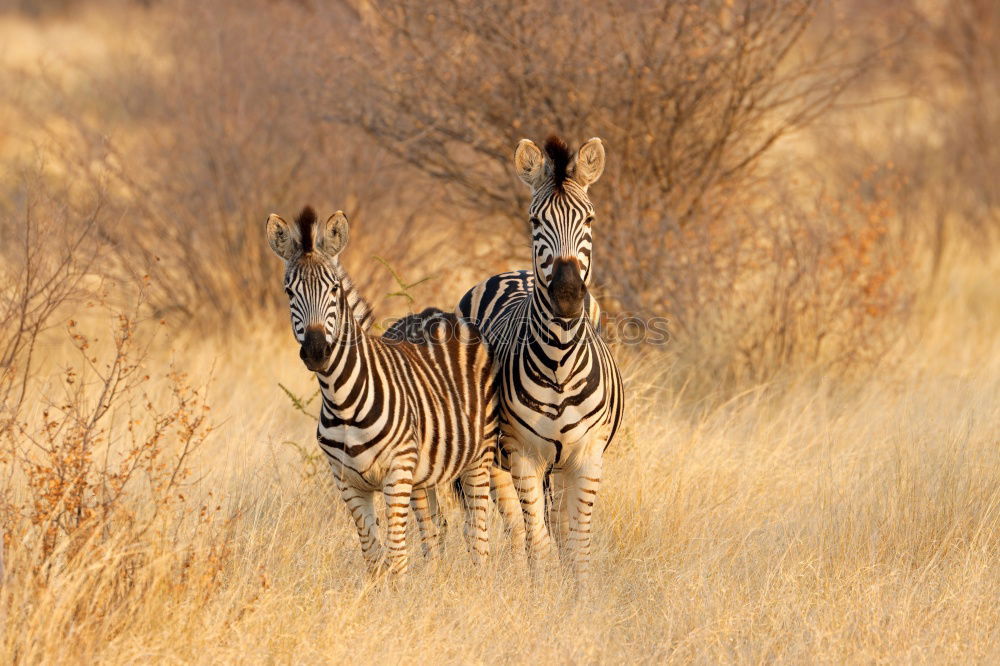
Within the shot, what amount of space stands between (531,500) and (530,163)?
144 centimetres

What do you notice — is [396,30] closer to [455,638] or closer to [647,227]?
[647,227]

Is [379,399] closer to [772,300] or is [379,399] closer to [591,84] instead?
[591,84]

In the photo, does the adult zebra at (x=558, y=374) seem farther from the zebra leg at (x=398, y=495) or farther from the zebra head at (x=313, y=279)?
the zebra head at (x=313, y=279)

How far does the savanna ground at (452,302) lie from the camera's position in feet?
14.8

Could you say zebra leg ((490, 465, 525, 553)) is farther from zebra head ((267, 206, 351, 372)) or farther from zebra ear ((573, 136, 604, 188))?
zebra ear ((573, 136, 604, 188))

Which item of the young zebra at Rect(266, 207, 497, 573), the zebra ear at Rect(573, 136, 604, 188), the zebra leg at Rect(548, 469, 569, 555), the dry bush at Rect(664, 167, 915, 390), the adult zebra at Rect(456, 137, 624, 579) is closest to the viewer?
the young zebra at Rect(266, 207, 497, 573)

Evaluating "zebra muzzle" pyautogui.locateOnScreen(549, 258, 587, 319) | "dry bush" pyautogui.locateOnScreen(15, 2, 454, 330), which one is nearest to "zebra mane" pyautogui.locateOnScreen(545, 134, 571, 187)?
"zebra muzzle" pyautogui.locateOnScreen(549, 258, 587, 319)

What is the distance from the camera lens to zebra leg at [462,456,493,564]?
525 centimetres

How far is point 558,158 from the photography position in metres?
4.99

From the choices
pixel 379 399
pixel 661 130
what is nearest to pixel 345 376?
pixel 379 399

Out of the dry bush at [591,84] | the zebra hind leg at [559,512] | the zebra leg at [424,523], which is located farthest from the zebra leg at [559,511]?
the dry bush at [591,84]

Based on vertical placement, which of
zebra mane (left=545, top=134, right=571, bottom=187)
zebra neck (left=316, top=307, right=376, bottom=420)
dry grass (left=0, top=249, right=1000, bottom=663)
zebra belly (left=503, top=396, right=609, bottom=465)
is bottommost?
dry grass (left=0, top=249, right=1000, bottom=663)

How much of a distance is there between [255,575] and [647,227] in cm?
454

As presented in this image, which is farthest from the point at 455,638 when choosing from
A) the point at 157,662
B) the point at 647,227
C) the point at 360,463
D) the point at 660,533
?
the point at 647,227
